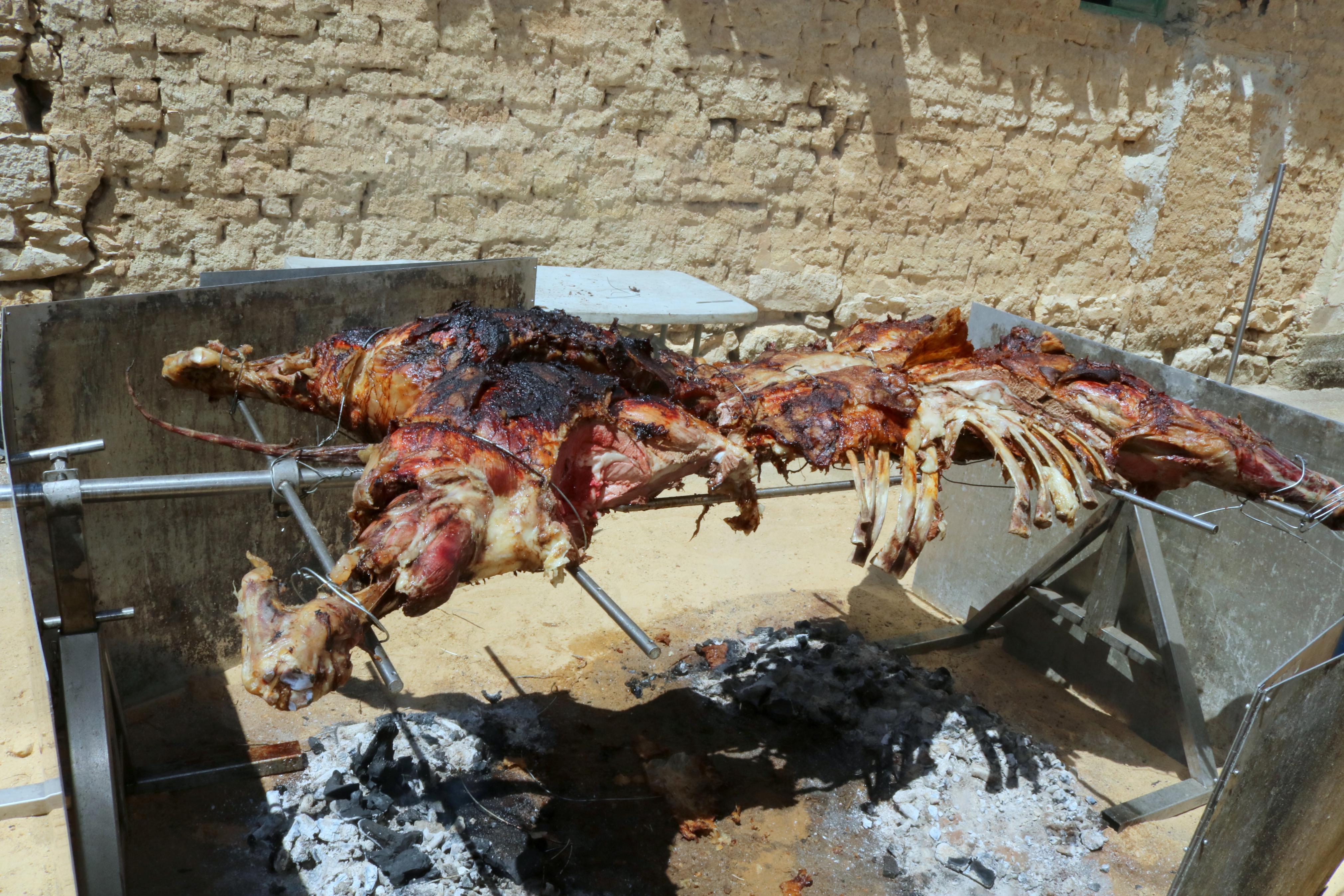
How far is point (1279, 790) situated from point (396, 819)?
2.99 m

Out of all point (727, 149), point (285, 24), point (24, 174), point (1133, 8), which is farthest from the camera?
point (1133, 8)

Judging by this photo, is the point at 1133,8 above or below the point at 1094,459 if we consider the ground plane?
above

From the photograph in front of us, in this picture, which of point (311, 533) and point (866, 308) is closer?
point (311, 533)

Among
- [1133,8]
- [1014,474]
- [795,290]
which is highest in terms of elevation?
[1133,8]

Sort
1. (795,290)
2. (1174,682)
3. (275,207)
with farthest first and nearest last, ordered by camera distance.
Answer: (795,290), (275,207), (1174,682)

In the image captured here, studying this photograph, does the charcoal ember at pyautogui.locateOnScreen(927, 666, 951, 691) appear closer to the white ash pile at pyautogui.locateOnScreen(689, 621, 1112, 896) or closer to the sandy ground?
the white ash pile at pyautogui.locateOnScreen(689, 621, 1112, 896)

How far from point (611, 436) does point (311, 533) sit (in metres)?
0.95

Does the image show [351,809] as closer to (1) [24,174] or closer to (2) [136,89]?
Result: (1) [24,174]

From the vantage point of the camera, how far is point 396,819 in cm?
328

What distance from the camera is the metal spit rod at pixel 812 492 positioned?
2.91 m

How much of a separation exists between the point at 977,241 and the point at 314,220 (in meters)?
5.79

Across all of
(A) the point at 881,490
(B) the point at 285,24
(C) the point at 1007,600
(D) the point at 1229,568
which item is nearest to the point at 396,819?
(A) the point at 881,490

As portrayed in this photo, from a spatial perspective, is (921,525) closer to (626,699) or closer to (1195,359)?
(626,699)

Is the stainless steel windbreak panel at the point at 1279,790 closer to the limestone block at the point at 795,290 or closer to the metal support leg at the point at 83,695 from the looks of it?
the metal support leg at the point at 83,695
